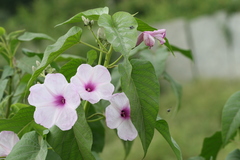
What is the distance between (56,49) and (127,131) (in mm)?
138

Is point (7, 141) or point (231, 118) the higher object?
point (7, 141)

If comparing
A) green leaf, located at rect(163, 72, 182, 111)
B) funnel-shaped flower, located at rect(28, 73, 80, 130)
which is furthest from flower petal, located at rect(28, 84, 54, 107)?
green leaf, located at rect(163, 72, 182, 111)

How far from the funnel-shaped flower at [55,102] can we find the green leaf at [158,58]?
16.7 inches

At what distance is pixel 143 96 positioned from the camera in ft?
1.70

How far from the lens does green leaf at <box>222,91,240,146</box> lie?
70 cm

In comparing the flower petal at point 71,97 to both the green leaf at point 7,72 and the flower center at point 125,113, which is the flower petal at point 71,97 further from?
the green leaf at point 7,72

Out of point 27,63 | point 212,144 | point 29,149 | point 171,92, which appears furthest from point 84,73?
point 171,92

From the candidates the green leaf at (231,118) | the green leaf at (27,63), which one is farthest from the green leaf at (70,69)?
the green leaf at (231,118)

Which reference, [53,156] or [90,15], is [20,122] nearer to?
[53,156]

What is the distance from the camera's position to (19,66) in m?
0.79

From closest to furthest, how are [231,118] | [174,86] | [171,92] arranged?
[231,118] < [174,86] < [171,92]

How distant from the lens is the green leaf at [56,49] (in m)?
0.51

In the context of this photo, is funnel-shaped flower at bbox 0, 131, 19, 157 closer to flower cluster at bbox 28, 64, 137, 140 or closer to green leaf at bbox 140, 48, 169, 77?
flower cluster at bbox 28, 64, 137, 140

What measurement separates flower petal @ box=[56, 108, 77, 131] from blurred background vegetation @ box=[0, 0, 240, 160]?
868 mm
